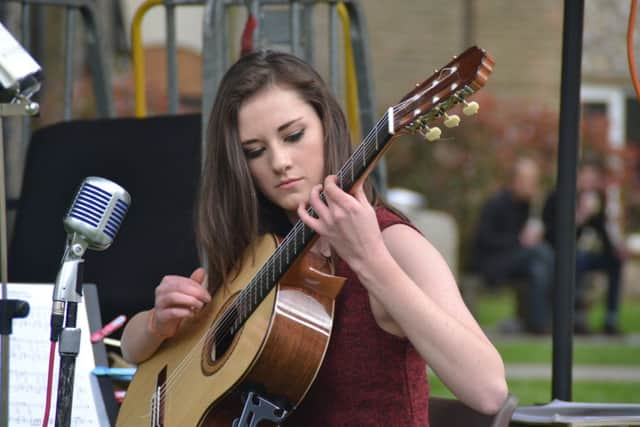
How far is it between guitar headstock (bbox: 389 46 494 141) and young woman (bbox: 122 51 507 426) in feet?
0.58

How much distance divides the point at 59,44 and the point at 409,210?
5068 millimetres

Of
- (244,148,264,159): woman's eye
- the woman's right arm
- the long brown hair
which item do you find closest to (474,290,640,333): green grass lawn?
the woman's right arm

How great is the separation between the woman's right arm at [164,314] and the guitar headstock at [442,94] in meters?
0.79

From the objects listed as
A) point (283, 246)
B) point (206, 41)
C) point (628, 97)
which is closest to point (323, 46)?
point (628, 97)

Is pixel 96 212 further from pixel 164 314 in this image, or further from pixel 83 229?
pixel 164 314

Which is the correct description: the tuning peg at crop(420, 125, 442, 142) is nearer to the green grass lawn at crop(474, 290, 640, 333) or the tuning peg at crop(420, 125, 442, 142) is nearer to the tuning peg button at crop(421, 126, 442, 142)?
the tuning peg button at crop(421, 126, 442, 142)

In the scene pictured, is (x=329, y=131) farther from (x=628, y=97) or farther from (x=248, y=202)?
(x=628, y=97)

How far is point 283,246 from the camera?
2473mm

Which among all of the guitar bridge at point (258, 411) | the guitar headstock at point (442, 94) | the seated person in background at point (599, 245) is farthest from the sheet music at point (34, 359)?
the seated person in background at point (599, 245)

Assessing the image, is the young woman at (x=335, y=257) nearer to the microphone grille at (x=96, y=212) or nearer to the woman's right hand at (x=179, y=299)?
the woman's right hand at (x=179, y=299)

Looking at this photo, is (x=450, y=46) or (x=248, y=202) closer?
(x=248, y=202)

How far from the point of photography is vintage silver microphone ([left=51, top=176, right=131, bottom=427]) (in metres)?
2.26

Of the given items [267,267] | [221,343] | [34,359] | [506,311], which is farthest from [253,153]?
[506,311]

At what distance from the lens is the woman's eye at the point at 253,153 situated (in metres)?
2.64
